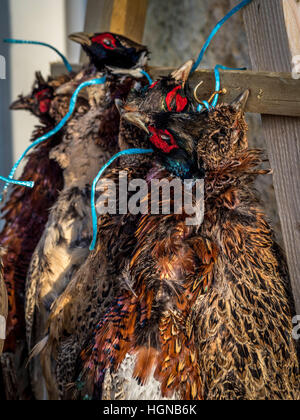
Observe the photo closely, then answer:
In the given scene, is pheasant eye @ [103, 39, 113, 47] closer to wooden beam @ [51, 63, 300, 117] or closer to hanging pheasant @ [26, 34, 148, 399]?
hanging pheasant @ [26, 34, 148, 399]

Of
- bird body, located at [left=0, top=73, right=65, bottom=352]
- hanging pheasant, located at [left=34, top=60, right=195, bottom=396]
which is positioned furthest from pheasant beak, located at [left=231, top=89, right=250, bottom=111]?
bird body, located at [left=0, top=73, right=65, bottom=352]

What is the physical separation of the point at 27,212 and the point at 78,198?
282mm

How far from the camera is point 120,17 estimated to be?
141cm

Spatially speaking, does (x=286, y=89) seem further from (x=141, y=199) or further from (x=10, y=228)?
(x=10, y=228)

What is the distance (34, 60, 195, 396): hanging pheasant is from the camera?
0.88 meters

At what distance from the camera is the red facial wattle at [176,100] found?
2.66 feet

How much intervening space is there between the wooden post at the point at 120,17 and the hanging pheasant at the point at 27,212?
0.27 m

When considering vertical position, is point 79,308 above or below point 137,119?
below

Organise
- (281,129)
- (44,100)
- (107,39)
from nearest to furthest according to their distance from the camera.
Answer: (281,129) < (107,39) < (44,100)

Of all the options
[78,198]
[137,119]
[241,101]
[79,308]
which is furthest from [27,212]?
[241,101]

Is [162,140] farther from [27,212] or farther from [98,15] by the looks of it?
[98,15]

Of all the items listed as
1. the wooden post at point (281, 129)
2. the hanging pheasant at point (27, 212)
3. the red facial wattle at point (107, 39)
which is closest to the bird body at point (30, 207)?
the hanging pheasant at point (27, 212)

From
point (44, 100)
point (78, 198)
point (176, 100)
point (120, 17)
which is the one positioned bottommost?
point (78, 198)

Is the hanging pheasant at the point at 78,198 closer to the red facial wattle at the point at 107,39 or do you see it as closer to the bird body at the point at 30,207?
the red facial wattle at the point at 107,39
